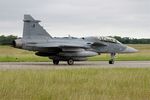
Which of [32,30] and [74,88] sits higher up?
[32,30]

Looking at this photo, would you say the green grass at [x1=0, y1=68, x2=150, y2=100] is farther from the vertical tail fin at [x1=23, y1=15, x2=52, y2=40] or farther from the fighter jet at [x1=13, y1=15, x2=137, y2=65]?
the vertical tail fin at [x1=23, y1=15, x2=52, y2=40]

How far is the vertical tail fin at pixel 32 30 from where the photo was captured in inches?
1352

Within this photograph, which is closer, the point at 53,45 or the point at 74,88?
the point at 74,88

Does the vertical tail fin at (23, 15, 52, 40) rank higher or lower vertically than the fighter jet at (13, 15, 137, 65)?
higher

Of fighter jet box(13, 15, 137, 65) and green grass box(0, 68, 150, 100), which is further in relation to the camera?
fighter jet box(13, 15, 137, 65)

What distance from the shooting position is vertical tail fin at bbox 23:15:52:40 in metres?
34.3

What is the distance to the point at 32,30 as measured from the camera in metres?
34.5

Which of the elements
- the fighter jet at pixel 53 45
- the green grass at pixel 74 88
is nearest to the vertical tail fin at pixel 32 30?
the fighter jet at pixel 53 45

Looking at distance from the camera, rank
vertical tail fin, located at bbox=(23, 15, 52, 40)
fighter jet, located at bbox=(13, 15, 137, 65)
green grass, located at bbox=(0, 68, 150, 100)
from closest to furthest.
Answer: green grass, located at bbox=(0, 68, 150, 100) → fighter jet, located at bbox=(13, 15, 137, 65) → vertical tail fin, located at bbox=(23, 15, 52, 40)

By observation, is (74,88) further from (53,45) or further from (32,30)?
(32,30)

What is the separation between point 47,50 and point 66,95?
2280 centimetres

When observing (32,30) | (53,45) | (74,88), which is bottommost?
(74,88)

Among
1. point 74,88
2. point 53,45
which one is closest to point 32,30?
point 53,45

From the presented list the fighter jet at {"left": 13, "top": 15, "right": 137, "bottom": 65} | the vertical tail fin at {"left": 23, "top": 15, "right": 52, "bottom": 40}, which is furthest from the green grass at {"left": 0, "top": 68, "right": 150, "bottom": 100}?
the vertical tail fin at {"left": 23, "top": 15, "right": 52, "bottom": 40}
